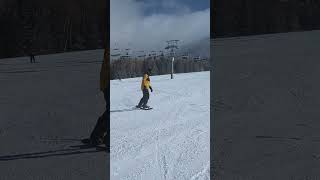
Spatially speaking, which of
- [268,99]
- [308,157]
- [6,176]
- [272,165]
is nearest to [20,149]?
[6,176]

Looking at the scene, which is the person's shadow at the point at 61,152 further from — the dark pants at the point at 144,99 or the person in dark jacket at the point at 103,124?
the dark pants at the point at 144,99

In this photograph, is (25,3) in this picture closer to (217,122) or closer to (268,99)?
(217,122)

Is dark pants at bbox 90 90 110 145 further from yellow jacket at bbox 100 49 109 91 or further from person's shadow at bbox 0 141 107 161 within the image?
yellow jacket at bbox 100 49 109 91

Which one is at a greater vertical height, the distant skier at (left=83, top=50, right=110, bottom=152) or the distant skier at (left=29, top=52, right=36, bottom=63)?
the distant skier at (left=29, top=52, right=36, bottom=63)

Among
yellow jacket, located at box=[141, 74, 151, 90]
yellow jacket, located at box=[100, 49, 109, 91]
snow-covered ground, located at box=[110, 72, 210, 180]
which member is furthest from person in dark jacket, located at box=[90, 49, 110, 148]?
yellow jacket, located at box=[141, 74, 151, 90]

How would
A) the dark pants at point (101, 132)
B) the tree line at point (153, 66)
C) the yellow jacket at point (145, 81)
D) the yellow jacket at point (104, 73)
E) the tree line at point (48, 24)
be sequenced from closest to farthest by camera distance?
the yellow jacket at point (104, 73) → the dark pants at point (101, 132) → the tree line at point (48, 24) → the tree line at point (153, 66) → the yellow jacket at point (145, 81)

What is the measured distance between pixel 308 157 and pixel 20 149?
2.09 metres

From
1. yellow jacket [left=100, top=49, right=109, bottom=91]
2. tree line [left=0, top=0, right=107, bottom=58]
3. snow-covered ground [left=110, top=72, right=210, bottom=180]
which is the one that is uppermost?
tree line [left=0, top=0, right=107, bottom=58]

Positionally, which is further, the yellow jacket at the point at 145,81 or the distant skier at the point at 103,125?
the yellow jacket at the point at 145,81

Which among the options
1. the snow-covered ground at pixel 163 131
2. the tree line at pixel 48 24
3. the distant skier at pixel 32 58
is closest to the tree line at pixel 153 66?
the snow-covered ground at pixel 163 131

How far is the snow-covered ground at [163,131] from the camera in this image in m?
2.82

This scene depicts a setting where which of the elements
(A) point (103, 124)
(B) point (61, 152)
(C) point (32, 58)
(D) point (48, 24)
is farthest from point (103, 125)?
(C) point (32, 58)

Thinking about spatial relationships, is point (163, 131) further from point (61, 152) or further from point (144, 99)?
point (61, 152)

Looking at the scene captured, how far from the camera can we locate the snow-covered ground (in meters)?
2.82
